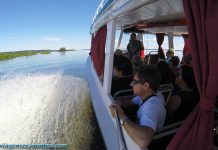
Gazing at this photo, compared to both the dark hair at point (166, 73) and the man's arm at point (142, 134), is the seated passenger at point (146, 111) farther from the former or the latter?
the dark hair at point (166, 73)

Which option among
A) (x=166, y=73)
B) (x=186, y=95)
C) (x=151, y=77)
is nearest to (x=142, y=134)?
(x=151, y=77)

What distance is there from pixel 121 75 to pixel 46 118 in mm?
3900

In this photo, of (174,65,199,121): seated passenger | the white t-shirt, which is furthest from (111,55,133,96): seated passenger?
the white t-shirt

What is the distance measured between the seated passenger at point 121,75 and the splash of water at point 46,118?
4.61 ft

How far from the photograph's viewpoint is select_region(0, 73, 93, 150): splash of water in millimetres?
5586

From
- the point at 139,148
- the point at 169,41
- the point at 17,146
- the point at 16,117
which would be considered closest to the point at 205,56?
the point at 139,148

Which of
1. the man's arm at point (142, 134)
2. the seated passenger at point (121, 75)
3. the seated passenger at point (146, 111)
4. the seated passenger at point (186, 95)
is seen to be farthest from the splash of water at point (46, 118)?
the man's arm at point (142, 134)

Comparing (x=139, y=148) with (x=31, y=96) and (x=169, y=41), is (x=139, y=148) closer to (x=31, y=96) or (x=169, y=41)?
(x=169, y=41)

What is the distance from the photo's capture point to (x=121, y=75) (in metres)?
4.18

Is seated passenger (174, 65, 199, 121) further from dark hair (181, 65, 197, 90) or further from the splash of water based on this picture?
the splash of water

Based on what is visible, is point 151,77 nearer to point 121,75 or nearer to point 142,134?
point 142,134

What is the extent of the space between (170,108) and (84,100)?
6145 mm

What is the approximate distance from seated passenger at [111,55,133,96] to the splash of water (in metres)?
1.41

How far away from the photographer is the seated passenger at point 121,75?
4.06 meters
